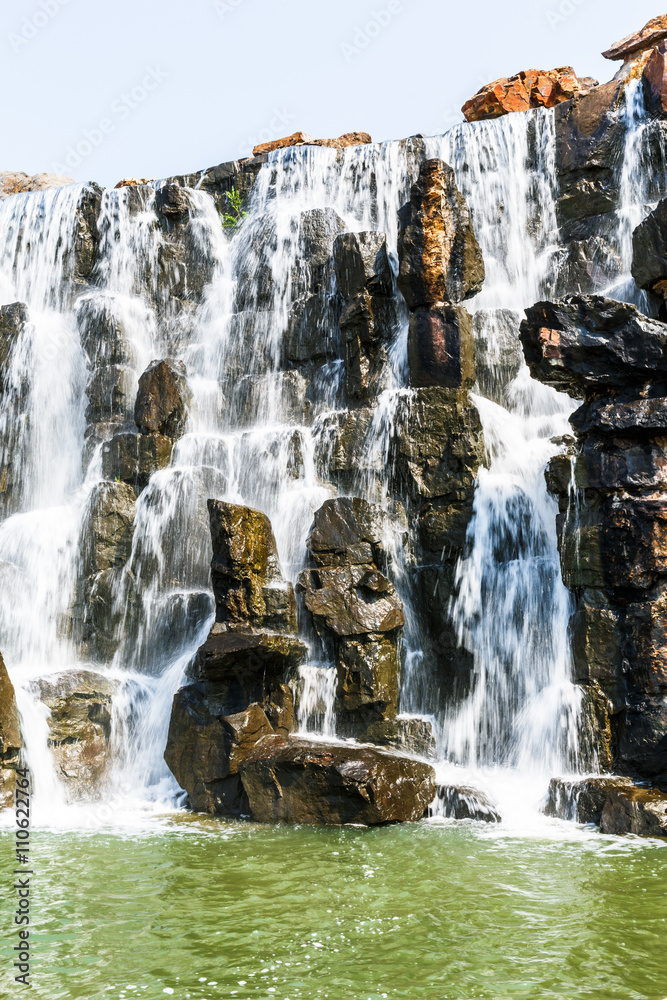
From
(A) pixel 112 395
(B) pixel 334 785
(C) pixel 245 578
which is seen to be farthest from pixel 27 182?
(B) pixel 334 785

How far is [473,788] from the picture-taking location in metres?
9.96

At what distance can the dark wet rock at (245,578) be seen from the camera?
11.8 meters

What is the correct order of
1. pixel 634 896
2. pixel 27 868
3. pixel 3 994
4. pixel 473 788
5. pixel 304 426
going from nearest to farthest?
pixel 3 994, pixel 634 896, pixel 27 868, pixel 473 788, pixel 304 426

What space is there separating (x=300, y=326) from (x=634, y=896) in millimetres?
12902

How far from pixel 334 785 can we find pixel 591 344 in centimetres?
648

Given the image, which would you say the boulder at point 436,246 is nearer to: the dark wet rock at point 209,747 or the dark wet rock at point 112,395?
the dark wet rock at point 112,395

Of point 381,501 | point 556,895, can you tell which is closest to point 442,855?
point 556,895

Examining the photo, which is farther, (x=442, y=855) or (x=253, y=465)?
(x=253, y=465)

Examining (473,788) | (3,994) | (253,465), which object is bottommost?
(3,994)

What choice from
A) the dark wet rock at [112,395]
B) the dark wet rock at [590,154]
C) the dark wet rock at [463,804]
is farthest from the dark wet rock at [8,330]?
the dark wet rock at [463,804]

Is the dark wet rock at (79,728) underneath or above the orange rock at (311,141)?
underneath

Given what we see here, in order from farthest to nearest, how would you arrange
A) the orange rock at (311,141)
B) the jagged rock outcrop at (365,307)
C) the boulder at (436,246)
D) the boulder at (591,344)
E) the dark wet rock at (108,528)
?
the orange rock at (311,141) < the jagged rock outcrop at (365,307) < the boulder at (436,246) < the dark wet rock at (108,528) < the boulder at (591,344)

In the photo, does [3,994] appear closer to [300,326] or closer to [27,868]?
[27,868]

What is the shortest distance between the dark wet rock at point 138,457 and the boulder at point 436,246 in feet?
17.0
